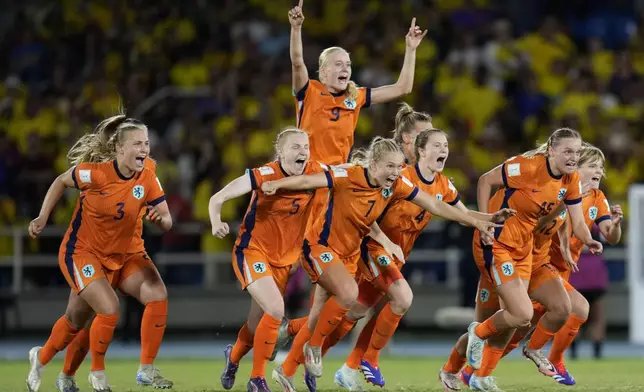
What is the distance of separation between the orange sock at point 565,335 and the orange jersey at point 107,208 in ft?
11.5

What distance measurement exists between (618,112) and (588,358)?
4001 mm

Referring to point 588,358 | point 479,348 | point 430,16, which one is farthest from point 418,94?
point 479,348

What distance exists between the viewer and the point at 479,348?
31.7ft

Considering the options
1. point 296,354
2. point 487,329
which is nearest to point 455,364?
point 487,329

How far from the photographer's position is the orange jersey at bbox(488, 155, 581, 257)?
966 cm

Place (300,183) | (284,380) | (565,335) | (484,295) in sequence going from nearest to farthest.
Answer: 1. (300,183)
2. (284,380)
3. (484,295)
4. (565,335)

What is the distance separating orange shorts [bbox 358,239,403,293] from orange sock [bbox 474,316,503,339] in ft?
2.35

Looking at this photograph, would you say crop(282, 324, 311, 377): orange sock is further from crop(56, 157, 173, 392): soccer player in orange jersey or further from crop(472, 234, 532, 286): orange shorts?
crop(472, 234, 532, 286): orange shorts

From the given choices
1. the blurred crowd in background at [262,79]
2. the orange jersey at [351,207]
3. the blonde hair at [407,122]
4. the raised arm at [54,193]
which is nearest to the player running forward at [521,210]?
the orange jersey at [351,207]

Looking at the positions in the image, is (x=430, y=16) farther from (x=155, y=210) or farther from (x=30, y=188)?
(x=155, y=210)

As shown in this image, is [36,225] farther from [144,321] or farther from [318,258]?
[318,258]

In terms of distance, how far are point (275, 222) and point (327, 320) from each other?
2.77 feet

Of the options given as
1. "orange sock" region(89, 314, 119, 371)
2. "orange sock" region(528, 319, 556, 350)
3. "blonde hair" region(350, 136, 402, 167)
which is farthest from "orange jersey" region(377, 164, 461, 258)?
"orange sock" region(89, 314, 119, 371)

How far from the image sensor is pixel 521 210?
9.72 metres
